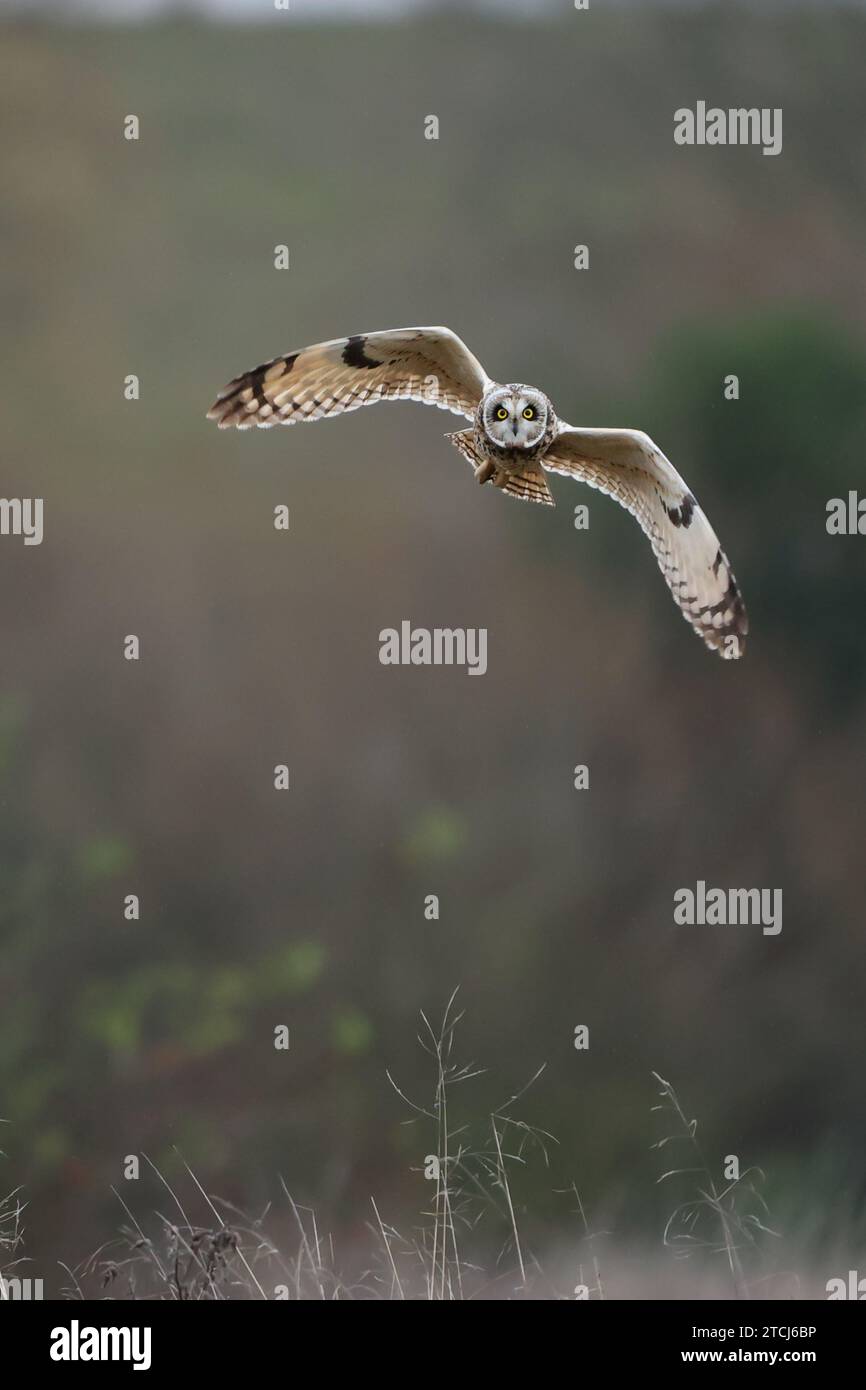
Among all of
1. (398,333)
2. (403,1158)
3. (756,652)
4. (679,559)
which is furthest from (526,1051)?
(398,333)

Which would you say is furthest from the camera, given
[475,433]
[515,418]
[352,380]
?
[352,380]

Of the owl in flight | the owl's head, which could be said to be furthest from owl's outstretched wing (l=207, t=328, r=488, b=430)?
the owl's head

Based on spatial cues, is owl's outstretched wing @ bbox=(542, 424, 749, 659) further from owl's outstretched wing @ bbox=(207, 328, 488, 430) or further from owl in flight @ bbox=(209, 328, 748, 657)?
owl's outstretched wing @ bbox=(207, 328, 488, 430)

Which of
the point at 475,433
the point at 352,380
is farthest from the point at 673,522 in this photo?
the point at 352,380

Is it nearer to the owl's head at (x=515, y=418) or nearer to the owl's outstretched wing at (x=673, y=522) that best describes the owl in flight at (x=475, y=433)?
the owl's outstretched wing at (x=673, y=522)

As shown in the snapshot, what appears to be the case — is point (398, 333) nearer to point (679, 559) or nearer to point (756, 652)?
point (679, 559)

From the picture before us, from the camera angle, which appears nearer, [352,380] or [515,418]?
[515,418]

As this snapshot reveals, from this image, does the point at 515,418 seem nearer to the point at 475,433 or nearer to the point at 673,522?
the point at 475,433
